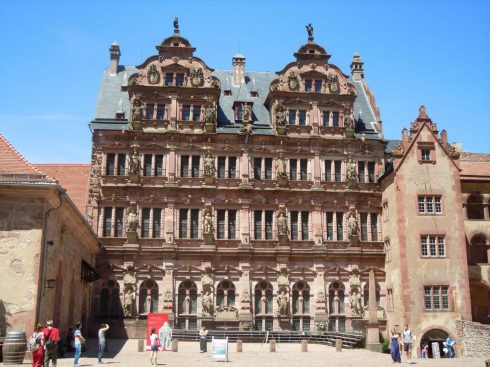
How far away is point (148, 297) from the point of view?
40.3 metres

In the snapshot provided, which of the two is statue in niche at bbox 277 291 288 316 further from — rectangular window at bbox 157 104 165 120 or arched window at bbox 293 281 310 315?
rectangular window at bbox 157 104 165 120

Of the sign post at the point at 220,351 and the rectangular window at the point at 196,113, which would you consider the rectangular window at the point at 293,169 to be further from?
the sign post at the point at 220,351

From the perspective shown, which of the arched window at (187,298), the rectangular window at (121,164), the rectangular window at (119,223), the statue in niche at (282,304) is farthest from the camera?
the rectangular window at (121,164)

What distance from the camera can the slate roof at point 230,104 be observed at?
4403 centimetres

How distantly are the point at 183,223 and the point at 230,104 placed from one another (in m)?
11.2

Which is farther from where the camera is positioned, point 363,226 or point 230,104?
point 230,104

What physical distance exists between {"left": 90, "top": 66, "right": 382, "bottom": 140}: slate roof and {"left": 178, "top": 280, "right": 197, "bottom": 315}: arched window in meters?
11.9

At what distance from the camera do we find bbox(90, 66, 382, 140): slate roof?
44.0m

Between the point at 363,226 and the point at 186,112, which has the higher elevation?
the point at 186,112

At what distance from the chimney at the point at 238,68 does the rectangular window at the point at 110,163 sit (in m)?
13.4

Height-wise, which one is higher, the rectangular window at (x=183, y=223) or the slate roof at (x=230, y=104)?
the slate roof at (x=230, y=104)

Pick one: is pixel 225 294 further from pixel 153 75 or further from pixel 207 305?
pixel 153 75

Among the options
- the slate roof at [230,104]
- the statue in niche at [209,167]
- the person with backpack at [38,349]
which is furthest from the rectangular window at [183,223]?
the person with backpack at [38,349]

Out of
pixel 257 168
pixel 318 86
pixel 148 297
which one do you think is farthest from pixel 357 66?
pixel 148 297
